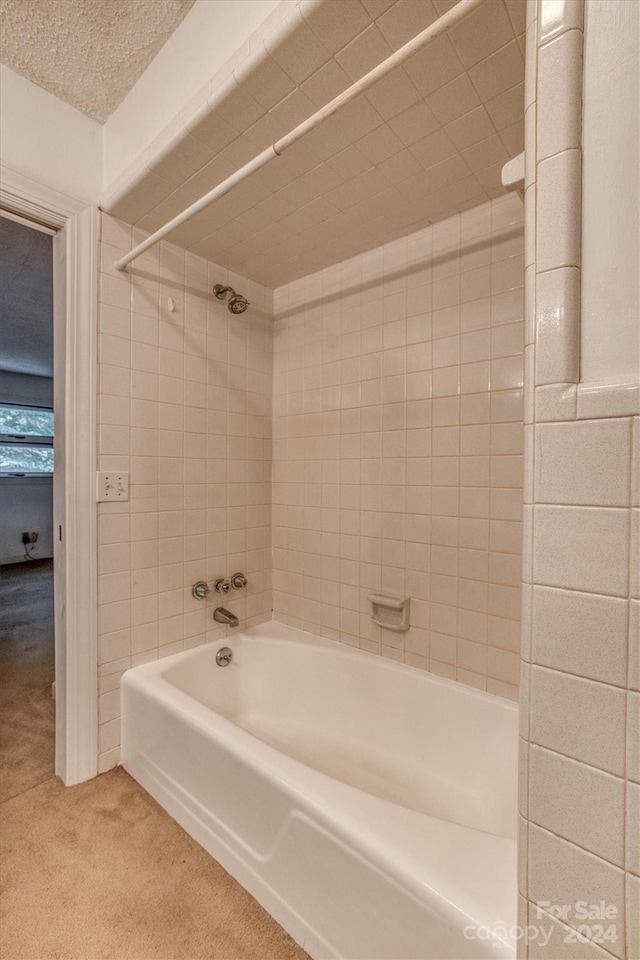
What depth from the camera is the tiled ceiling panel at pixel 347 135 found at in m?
0.94

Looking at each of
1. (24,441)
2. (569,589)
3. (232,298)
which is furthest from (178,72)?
(24,441)

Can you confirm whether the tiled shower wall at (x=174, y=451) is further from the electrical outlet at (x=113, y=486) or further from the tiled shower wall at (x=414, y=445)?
the tiled shower wall at (x=414, y=445)

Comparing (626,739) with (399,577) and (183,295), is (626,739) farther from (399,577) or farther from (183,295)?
(183,295)

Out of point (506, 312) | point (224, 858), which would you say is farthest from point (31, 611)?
point (506, 312)

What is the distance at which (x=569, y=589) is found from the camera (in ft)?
1.98

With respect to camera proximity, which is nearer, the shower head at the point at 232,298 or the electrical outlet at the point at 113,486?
the electrical outlet at the point at 113,486

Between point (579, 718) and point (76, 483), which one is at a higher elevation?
point (76, 483)

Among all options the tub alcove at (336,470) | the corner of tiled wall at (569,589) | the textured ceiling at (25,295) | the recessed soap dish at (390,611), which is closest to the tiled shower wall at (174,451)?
the tub alcove at (336,470)

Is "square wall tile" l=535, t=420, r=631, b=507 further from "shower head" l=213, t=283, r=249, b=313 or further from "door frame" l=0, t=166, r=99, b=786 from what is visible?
"shower head" l=213, t=283, r=249, b=313

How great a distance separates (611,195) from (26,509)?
20.9ft

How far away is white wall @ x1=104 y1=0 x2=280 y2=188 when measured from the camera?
1.10m

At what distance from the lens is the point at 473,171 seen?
1349mm

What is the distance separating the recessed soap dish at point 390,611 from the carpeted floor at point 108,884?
0.96m

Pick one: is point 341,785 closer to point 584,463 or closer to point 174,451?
point 584,463
